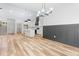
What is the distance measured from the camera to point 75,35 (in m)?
4.97

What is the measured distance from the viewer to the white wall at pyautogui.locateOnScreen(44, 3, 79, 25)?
5188mm

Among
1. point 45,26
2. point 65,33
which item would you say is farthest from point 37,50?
point 45,26

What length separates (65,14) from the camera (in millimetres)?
6023

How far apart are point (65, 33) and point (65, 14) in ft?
3.75

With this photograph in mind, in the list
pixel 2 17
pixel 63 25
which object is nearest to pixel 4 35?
pixel 2 17

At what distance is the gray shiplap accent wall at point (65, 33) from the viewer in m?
4.98

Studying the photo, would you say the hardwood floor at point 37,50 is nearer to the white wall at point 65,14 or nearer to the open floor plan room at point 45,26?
the open floor plan room at point 45,26

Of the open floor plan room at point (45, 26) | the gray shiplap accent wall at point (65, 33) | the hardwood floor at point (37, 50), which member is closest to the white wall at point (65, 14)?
the open floor plan room at point (45, 26)

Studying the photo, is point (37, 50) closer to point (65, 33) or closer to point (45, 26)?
point (65, 33)

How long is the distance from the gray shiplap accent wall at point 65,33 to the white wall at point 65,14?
32 centimetres

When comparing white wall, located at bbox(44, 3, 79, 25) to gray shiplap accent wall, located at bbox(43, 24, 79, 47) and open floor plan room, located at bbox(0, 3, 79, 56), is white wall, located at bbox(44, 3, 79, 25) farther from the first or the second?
gray shiplap accent wall, located at bbox(43, 24, 79, 47)

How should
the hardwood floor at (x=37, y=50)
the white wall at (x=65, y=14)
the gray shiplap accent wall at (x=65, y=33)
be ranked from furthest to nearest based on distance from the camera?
the white wall at (x=65, y=14), the gray shiplap accent wall at (x=65, y=33), the hardwood floor at (x=37, y=50)

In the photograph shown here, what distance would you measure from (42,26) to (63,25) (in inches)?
116

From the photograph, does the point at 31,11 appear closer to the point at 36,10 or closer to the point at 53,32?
the point at 36,10
